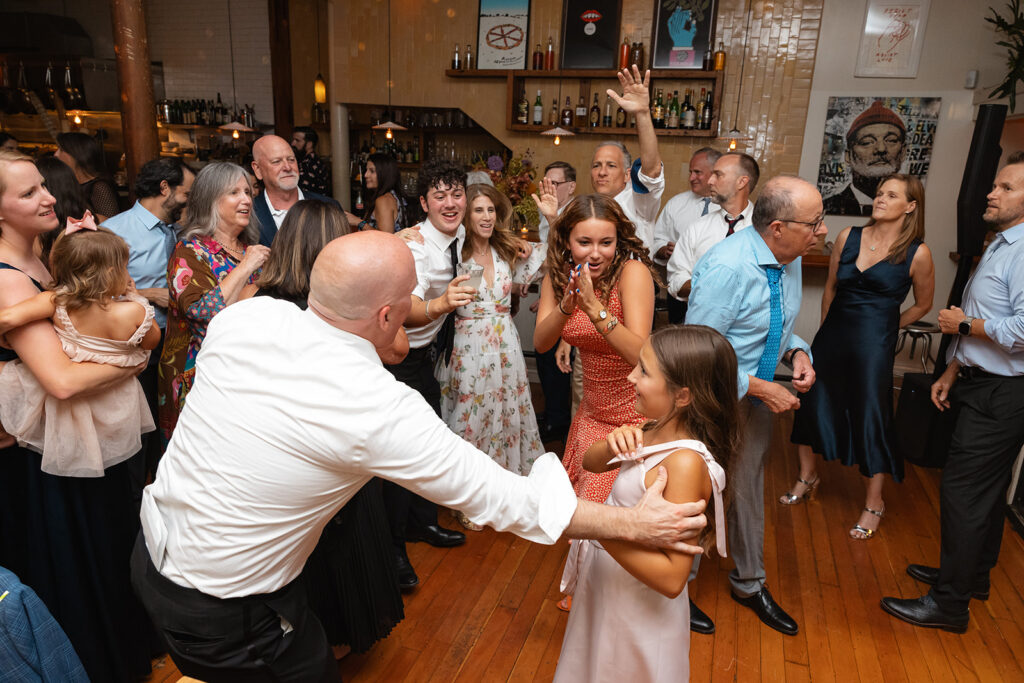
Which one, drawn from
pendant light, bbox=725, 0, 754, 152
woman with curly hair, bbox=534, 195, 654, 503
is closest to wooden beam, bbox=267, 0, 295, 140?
pendant light, bbox=725, 0, 754, 152

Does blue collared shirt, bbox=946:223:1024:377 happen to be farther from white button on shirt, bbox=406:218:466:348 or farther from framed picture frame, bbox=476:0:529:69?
framed picture frame, bbox=476:0:529:69

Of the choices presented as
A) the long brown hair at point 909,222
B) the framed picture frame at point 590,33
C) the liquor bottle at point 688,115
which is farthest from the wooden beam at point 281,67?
the long brown hair at point 909,222

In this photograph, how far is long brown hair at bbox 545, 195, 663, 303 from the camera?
2.38 m

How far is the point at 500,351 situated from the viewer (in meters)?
3.24

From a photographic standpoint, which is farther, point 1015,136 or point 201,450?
point 1015,136

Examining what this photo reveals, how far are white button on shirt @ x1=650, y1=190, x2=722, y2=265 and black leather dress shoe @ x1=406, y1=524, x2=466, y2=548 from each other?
8.01ft

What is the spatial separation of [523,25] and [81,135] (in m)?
4.58

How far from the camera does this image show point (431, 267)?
2996mm

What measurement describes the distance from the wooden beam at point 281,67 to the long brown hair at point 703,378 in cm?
811

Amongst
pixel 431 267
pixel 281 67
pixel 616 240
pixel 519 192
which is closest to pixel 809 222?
pixel 616 240

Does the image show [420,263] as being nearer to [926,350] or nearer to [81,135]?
[81,135]

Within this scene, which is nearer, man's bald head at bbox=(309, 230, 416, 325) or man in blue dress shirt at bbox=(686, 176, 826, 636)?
man's bald head at bbox=(309, 230, 416, 325)

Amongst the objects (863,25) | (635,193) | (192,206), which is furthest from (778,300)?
(863,25)

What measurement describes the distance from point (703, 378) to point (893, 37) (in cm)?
587
